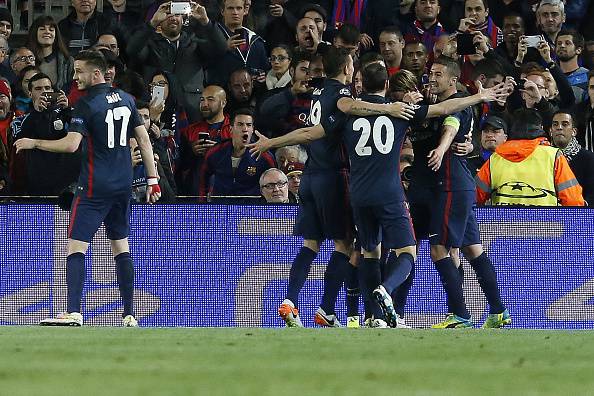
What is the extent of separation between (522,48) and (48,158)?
5655 mm

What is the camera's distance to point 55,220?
530 inches

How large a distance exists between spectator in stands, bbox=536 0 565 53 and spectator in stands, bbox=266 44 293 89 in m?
3.19

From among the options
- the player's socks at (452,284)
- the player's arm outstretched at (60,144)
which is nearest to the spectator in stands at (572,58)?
the player's socks at (452,284)

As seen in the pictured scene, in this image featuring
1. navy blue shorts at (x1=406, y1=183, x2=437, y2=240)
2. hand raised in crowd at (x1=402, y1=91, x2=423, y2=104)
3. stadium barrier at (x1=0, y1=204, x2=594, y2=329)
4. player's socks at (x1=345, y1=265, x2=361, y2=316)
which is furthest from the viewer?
stadium barrier at (x1=0, y1=204, x2=594, y2=329)

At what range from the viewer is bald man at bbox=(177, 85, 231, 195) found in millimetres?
14805

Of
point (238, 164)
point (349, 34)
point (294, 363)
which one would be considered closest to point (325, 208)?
point (238, 164)

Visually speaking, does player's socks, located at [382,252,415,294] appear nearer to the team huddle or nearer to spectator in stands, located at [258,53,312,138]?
the team huddle

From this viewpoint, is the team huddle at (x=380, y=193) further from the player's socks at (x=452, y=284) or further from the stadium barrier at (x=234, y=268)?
the stadium barrier at (x=234, y=268)

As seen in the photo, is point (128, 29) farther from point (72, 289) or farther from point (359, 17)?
point (72, 289)

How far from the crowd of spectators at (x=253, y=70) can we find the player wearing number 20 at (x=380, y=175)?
1.26 metres

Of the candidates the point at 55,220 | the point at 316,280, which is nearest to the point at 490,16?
the point at 316,280

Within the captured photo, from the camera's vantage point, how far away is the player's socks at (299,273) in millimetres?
11867

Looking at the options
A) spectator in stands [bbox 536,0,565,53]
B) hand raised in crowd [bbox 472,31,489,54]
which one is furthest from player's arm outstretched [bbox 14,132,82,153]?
spectator in stands [bbox 536,0,565,53]

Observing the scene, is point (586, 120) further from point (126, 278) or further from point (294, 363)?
point (294, 363)
